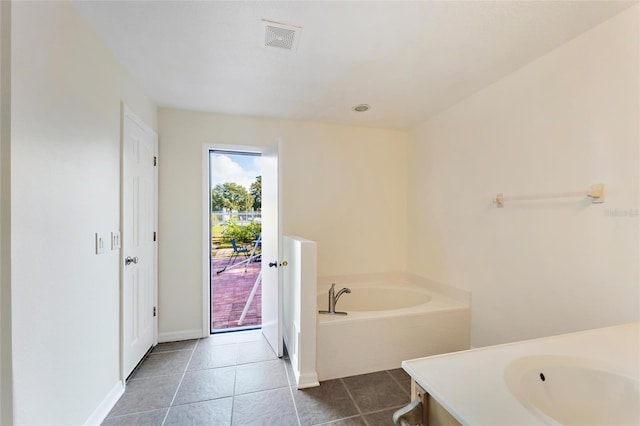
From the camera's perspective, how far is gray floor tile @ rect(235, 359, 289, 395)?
1.92 metres

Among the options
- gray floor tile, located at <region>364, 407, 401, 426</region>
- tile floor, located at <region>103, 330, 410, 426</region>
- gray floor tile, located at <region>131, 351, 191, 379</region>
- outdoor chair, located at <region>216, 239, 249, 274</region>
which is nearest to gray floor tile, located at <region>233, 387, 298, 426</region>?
tile floor, located at <region>103, 330, 410, 426</region>

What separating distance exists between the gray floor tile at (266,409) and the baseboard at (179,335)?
110cm

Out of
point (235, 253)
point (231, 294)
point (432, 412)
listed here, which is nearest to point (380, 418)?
point (432, 412)

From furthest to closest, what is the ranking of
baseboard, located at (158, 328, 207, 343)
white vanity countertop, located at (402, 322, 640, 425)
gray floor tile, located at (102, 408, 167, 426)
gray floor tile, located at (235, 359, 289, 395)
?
baseboard, located at (158, 328, 207, 343) < gray floor tile, located at (235, 359, 289, 395) < gray floor tile, located at (102, 408, 167, 426) < white vanity countertop, located at (402, 322, 640, 425)

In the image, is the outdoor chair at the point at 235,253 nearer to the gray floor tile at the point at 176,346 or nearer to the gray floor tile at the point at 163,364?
the gray floor tile at the point at 176,346

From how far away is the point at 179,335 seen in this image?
264cm

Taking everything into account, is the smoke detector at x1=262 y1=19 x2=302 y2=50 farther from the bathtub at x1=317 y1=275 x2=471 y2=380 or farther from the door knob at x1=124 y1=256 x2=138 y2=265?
the bathtub at x1=317 y1=275 x2=471 y2=380

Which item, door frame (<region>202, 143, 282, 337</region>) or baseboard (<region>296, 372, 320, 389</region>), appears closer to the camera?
baseboard (<region>296, 372, 320, 389</region>)

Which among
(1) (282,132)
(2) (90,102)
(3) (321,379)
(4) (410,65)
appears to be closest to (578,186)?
(4) (410,65)

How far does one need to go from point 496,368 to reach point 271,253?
76.0 inches

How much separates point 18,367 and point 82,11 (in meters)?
1.67

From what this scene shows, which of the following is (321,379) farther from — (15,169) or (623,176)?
(623,176)

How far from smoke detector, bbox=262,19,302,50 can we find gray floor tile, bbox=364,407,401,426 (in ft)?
7.72

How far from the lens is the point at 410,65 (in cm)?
185
